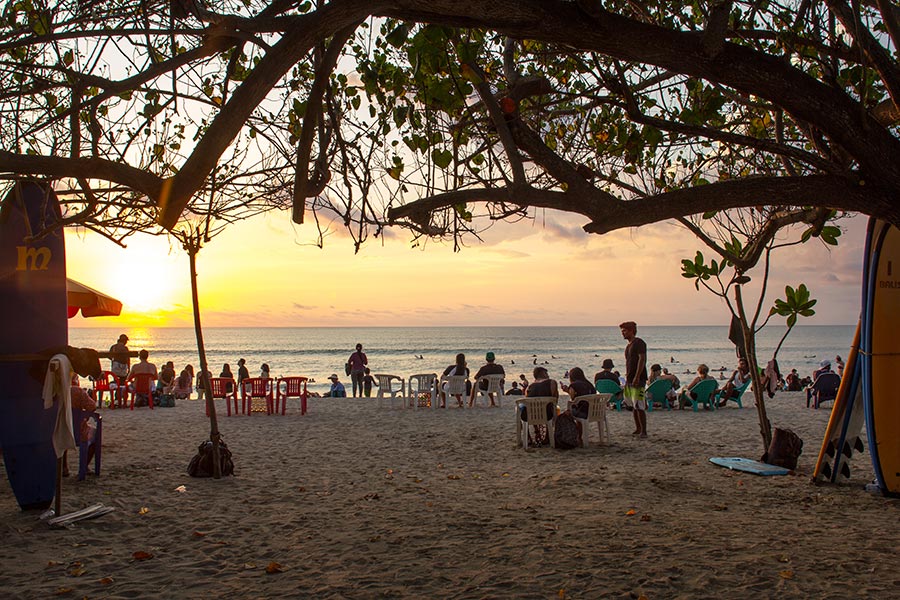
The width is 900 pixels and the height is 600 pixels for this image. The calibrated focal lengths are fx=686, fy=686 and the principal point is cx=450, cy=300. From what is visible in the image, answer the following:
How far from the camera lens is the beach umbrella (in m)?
10.3

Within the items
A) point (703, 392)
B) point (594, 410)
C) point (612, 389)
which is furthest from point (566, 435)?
point (703, 392)

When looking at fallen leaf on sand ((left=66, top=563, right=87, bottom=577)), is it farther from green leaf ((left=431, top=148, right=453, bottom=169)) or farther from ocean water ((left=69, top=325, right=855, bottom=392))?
ocean water ((left=69, top=325, right=855, bottom=392))

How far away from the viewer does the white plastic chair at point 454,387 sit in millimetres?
14984

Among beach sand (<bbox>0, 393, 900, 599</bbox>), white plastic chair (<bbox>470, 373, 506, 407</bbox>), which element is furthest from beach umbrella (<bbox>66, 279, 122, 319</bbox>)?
white plastic chair (<bbox>470, 373, 506, 407</bbox>)

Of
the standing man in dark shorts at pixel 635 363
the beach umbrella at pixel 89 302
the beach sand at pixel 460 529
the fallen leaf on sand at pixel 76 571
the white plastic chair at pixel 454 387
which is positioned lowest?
the beach sand at pixel 460 529

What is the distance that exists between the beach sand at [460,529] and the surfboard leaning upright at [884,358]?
0.41 metres

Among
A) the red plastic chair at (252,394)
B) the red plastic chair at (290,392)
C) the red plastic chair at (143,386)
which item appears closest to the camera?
the red plastic chair at (252,394)

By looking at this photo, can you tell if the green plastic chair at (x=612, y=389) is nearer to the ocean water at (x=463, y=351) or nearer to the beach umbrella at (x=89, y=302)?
the beach umbrella at (x=89, y=302)

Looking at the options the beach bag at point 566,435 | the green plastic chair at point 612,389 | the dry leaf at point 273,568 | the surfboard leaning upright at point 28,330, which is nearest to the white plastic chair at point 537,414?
the beach bag at point 566,435

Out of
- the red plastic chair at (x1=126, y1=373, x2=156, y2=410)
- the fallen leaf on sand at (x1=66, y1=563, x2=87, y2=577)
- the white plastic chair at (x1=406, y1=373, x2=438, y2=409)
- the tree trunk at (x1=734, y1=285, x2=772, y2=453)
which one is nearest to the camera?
the fallen leaf on sand at (x1=66, y1=563, x2=87, y2=577)

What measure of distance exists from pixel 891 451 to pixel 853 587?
2.68 m

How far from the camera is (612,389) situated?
14.0 metres

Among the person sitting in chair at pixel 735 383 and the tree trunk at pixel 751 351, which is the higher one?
the tree trunk at pixel 751 351

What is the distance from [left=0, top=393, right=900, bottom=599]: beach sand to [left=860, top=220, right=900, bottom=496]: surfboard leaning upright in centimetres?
41
